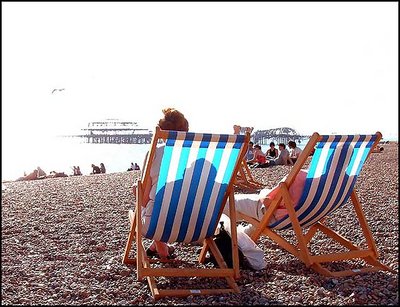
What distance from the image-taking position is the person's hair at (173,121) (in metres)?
3.34

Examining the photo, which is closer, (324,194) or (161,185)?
(161,185)

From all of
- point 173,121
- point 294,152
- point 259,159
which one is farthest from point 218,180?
point 294,152

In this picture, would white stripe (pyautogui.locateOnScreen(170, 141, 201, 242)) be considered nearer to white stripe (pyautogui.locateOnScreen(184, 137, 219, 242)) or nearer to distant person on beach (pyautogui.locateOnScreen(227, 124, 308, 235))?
white stripe (pyautogui.locateOnScreen(184, 137, 219, 242))

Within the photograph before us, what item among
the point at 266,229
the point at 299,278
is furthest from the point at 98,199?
the point at 299,278

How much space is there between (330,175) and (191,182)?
0.98 m

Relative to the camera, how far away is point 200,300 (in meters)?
2.84

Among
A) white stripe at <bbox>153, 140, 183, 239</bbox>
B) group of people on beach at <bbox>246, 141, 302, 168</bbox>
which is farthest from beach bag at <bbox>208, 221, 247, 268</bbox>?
group of people on beach at <bbox>246, 141, 302, 168</bbox>

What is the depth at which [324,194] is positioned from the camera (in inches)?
139

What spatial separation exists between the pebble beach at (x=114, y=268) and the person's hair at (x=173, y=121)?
3.06 ft

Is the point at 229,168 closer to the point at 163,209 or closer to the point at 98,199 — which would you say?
the point at 163,209

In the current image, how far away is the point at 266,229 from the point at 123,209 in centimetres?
282

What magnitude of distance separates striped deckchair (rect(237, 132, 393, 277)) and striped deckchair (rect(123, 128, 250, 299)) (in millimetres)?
427

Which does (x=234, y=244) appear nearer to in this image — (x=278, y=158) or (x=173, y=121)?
(x=173, y=121)

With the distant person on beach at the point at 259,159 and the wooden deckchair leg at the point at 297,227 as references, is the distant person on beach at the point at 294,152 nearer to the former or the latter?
the distant person on beach at the point at 259,159
